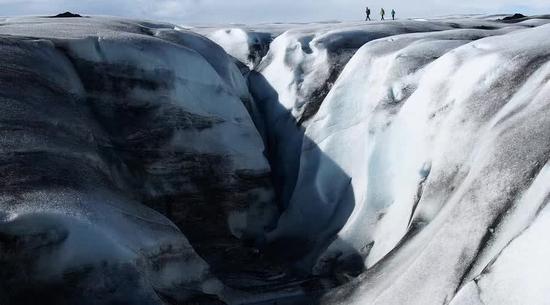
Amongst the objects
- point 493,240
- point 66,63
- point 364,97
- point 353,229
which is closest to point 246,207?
point 353,229

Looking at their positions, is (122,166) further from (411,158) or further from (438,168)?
(438,168)

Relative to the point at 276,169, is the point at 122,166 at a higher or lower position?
higher

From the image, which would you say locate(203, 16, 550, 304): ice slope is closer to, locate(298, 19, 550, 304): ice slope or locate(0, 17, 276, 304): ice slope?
locate(298, 19, 550, 304): ice slope

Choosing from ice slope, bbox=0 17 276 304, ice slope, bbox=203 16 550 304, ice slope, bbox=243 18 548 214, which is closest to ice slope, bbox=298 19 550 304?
ice slope, bbox=203 16 550 304

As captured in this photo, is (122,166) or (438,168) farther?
(122,166)

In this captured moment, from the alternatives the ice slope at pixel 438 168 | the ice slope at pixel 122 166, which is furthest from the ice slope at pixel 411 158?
the ice slope at pixel 122 166

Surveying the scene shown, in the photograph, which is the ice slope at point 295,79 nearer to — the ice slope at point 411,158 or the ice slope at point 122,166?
the ice slope at point 411,158

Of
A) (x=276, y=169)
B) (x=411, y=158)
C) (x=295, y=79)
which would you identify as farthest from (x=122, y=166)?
(x=295, y=79)
